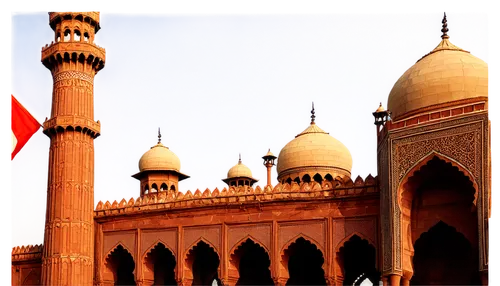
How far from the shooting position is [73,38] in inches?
689

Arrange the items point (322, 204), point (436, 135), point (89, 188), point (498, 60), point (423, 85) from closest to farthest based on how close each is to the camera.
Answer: point (498, 60) < point (436, 135) < point (423, 85) < point (322, 204) < point (89, 188)

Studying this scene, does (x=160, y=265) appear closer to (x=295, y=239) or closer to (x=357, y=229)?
(x=295, y=239)

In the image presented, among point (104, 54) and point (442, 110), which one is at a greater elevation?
point (104, 54)

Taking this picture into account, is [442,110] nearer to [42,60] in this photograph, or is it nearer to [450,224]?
[450,224]

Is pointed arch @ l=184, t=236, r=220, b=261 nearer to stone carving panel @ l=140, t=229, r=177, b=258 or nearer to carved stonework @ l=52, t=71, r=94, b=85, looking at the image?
stone carving panel @ l=140, t=229, r=177, b=258

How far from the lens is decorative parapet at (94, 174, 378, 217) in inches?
603

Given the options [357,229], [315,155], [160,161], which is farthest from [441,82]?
[160,161]

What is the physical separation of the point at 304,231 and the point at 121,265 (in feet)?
16.1

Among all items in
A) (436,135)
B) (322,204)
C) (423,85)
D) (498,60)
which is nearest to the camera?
(498,60)

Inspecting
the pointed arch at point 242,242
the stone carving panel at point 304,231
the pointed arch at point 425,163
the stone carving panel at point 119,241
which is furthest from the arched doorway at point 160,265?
the pointed arch at point 425,163

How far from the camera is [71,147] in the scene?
1703 centimetres

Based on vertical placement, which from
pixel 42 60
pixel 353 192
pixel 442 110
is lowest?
pixel 353 192

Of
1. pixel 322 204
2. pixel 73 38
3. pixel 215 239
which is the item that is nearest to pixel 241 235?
pixel 215 239

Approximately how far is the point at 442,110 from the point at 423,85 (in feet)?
2.87
